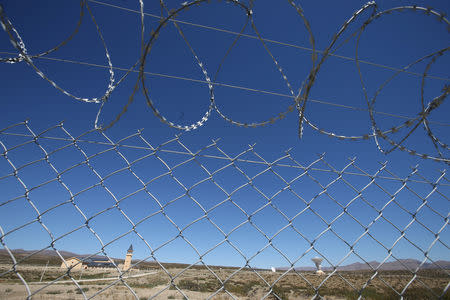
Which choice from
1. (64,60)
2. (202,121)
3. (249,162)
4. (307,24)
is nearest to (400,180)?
(249,162)

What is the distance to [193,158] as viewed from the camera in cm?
206

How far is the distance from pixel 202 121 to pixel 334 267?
221 centimetres

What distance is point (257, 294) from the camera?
811 inches

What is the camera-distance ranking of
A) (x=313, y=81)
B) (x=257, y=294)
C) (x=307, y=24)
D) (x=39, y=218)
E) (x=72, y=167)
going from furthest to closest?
(x=257, y=294), (x=313, y=81), (x=307, y=24), (x=72, y=167), (x=39, y=218)

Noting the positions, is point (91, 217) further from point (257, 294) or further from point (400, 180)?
point (257, 294)

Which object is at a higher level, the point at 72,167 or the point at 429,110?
the point at 429,110

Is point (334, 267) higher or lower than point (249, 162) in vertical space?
lower

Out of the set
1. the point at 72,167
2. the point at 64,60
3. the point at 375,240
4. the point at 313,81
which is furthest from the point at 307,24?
the point at 64,60

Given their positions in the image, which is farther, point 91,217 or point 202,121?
point 202,121

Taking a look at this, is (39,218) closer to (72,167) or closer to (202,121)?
(72,167)

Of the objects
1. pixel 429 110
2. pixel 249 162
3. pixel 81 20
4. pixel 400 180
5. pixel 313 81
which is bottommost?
pixel 400 180

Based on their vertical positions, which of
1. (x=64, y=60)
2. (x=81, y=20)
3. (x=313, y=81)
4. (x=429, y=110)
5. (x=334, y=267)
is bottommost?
(x=334, y=267)

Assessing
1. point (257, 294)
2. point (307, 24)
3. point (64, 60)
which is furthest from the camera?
point (257, 294)

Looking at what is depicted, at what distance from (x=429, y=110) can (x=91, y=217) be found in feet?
12.8
